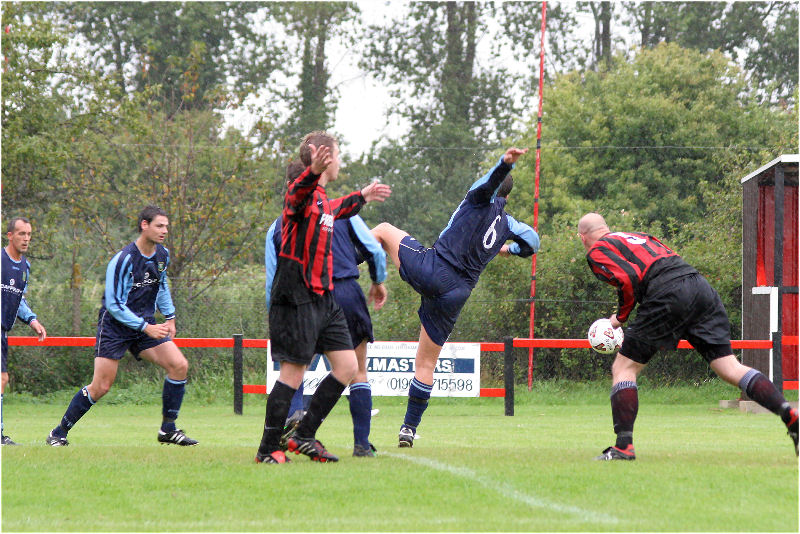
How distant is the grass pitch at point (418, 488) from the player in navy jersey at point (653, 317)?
437 millimetres

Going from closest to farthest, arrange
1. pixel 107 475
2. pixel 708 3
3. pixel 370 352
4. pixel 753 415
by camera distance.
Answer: pixel 107 475 < pixel 753 415 < pixel 370 352 < pixel 708 3

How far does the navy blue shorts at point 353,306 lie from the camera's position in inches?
281

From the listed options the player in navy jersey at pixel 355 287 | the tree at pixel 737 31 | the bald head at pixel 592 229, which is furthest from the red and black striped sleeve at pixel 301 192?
the tree at pixel 737 31

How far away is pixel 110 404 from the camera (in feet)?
55.3

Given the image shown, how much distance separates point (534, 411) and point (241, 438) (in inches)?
256

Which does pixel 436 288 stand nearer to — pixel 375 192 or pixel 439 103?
pixel 375 192

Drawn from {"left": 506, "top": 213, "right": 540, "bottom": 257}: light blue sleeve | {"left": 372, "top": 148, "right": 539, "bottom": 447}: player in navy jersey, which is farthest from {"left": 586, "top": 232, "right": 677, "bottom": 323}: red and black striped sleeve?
{"left": 506, "top": 213, "right": 540, "bottom": 257}: light blue sleeve

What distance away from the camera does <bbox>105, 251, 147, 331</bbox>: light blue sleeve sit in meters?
8.21

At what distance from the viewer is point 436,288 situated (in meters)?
7.82

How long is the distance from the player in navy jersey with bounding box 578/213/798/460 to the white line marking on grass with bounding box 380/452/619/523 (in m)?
1.20

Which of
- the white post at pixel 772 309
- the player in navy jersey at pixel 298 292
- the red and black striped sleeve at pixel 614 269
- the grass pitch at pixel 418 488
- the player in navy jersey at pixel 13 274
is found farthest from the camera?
the white post at pixel 772 309

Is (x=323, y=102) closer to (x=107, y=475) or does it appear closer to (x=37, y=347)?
(x=37, y=347)

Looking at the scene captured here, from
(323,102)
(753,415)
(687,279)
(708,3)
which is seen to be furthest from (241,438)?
(708,3)

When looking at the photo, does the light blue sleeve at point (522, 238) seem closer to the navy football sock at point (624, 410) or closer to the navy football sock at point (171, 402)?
the navy football sock at point (624, 410)
